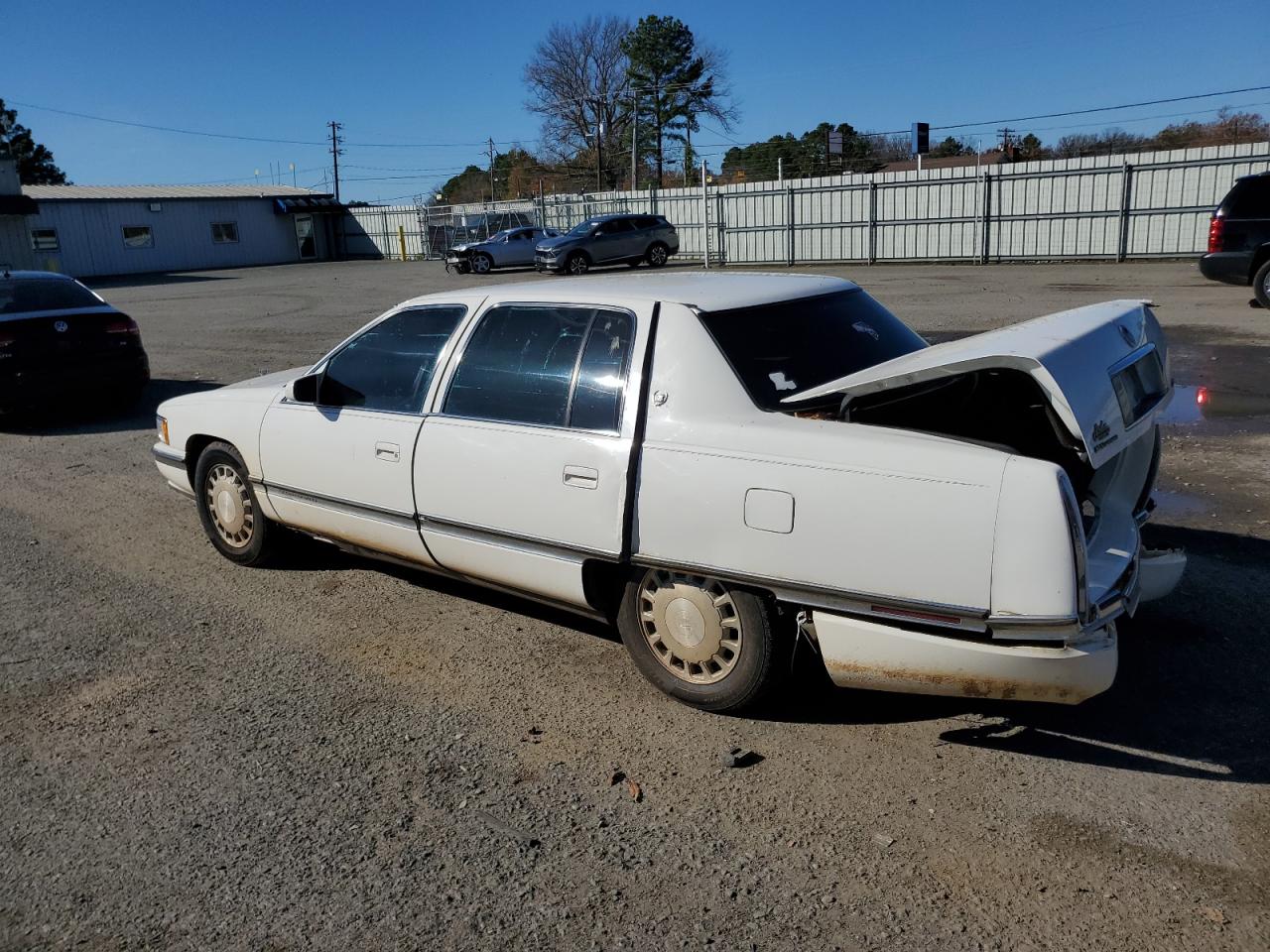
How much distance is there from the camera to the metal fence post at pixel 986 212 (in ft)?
89.4

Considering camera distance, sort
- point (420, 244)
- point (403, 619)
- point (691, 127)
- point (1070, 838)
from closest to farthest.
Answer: point (1070, 838) → point (403, 619) → point (420, 244) → point (691, 127)

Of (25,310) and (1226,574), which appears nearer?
(1226,574)

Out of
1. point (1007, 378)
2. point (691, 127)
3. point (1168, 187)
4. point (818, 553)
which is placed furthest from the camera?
point (691, 127)

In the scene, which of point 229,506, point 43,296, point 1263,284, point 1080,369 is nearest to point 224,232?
point 43,296

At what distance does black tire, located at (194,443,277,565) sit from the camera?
18.9ft

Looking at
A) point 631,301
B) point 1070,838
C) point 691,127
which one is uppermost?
point 691,127

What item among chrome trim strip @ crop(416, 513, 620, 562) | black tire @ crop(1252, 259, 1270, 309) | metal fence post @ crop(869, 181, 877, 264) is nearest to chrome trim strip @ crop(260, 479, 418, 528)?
chrome trim strip @ crop(416, 513, 620, 562)

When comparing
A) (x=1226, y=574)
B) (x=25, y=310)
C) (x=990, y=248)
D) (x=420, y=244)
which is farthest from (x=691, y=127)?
(x=1226, y=574)

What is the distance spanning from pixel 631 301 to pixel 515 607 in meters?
1.77

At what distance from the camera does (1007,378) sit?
4238mm

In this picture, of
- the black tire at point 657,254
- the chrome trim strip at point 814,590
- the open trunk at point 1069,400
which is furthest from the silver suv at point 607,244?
the chrome trim strip at point 814,590

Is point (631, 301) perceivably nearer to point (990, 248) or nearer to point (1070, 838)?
point (1070, 838)

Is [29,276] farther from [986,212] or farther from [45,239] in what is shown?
[45,239]

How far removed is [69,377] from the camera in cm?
1028
